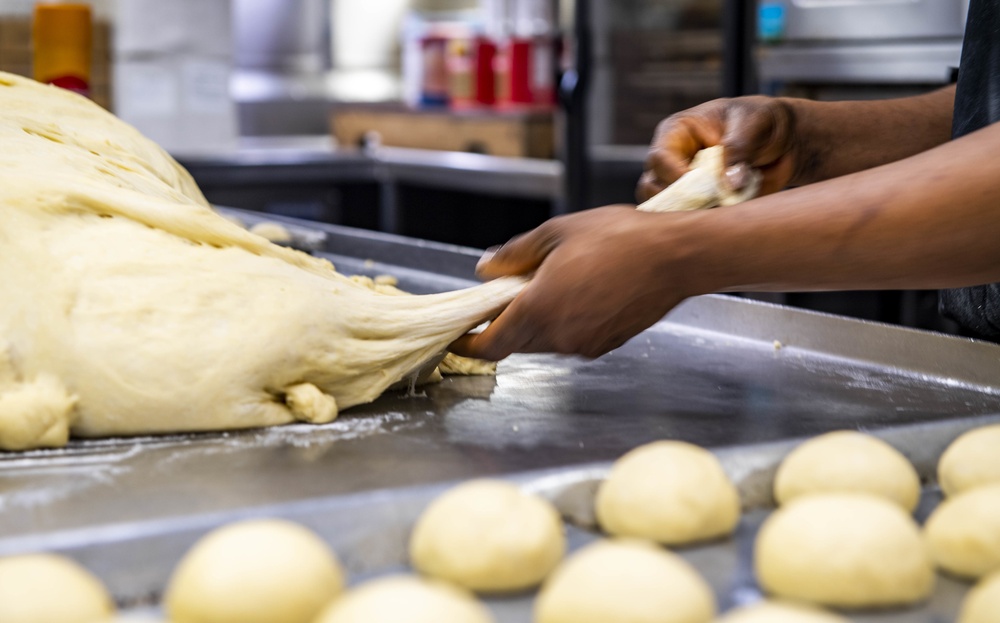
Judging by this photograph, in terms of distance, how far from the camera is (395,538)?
917 millimetres

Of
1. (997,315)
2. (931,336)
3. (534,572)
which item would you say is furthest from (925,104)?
(534,572)

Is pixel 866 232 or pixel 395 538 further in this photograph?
pixel 866 232

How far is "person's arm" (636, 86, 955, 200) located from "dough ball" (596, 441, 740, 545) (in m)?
0.60

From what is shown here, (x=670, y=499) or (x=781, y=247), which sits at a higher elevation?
(x=781, y=247)

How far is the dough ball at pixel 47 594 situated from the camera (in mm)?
709

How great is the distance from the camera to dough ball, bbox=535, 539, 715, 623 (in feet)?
2.39

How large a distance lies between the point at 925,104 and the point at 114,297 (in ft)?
4.35

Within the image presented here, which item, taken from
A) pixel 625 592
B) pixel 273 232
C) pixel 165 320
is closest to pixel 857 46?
pixel 273 232

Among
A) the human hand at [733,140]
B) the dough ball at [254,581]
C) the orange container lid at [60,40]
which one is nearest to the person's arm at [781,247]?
the human hand at [733,140]

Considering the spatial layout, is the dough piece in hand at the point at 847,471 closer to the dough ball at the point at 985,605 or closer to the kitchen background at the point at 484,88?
the dough ball at the point at 985,605

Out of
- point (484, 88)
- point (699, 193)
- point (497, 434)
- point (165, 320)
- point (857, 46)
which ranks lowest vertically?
point (497, 434)

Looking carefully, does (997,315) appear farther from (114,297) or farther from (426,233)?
(426,233)

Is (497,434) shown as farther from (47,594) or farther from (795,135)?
(795,135)

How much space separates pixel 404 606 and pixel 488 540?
152 mm
